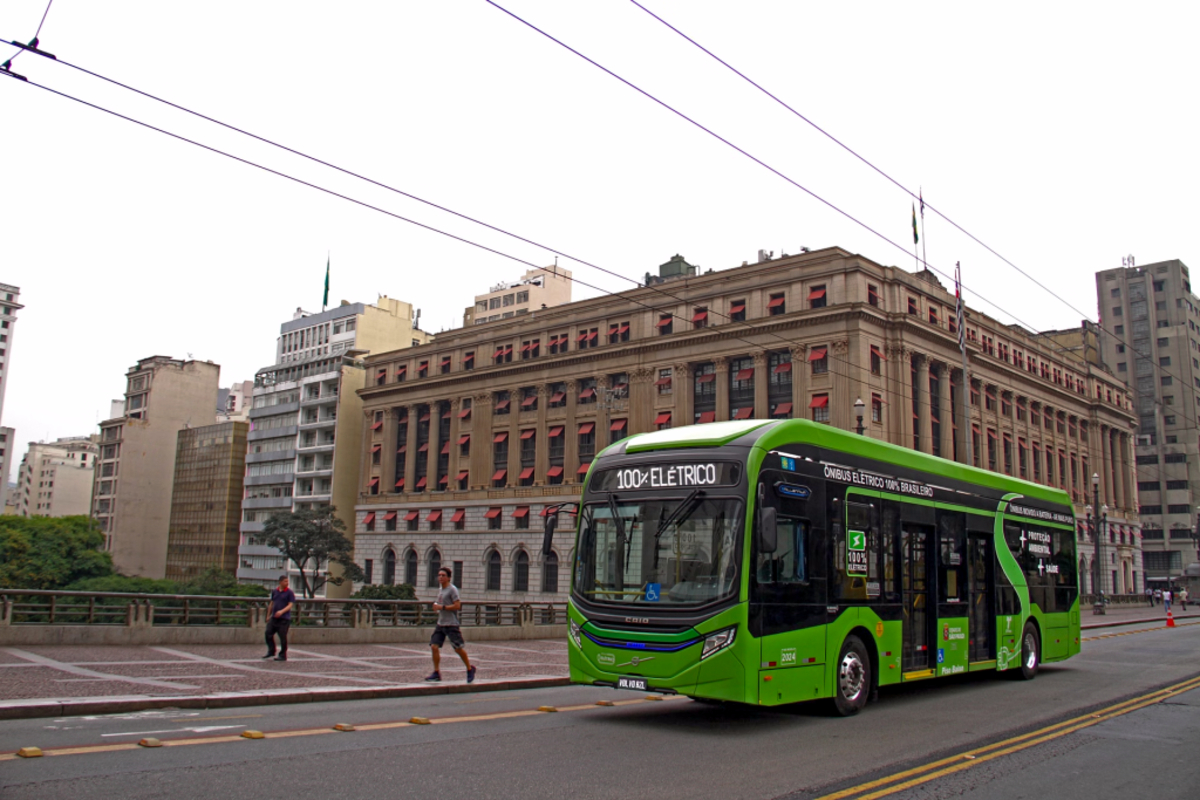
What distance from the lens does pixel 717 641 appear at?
33.7 ft

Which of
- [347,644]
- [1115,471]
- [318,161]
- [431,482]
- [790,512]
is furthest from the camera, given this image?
[1115,471]

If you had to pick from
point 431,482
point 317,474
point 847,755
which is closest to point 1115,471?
point 431,482

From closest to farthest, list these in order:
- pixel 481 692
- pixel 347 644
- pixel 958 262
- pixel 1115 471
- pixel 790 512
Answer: pixel 790 512 → pixel 481 692 → pixel 347 644 → pixel 958 262 → pixel 1115 471

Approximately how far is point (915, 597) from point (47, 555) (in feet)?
290

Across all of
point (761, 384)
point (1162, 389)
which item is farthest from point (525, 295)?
point (1162, 389)

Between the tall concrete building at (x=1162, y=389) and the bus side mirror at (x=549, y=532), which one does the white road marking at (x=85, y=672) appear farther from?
the tall concrete building at (x=1162, y=389)

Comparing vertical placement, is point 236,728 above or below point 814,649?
below

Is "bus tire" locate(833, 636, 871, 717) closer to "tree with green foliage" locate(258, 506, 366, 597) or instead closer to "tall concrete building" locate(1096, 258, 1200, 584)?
"tree with green foliage" locate(258, 506, 366, 597)

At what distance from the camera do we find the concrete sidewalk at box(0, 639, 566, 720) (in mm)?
11523

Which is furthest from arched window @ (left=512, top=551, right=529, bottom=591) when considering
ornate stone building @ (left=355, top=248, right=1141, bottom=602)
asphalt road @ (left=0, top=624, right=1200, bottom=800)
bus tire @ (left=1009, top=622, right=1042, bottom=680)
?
asphalt road @ (left=0, top=624, right=1200, bottom=800)

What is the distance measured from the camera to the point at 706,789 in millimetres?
7625

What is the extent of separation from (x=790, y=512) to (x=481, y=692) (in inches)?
251

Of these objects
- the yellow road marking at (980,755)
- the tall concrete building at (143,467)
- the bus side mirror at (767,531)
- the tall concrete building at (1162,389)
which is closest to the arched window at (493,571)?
the yellow road marking at (980,755)

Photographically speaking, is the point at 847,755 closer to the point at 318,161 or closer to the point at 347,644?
the point at 318,161
